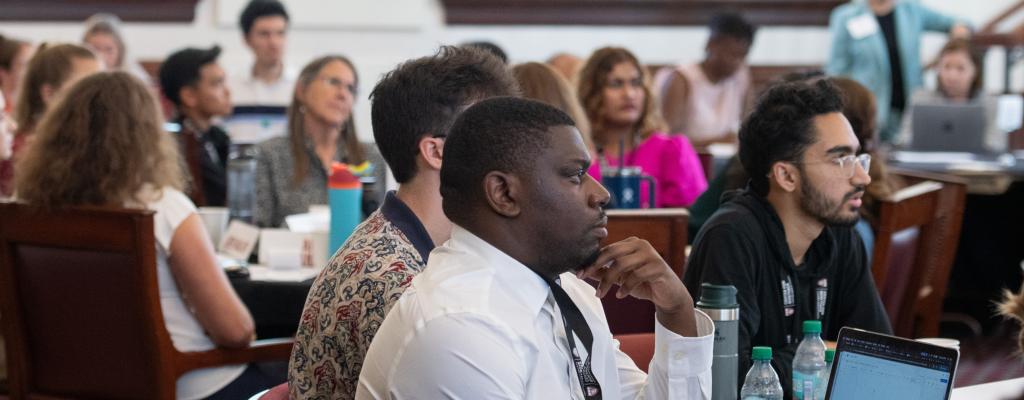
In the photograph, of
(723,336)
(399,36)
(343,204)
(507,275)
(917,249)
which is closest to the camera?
(507,275)

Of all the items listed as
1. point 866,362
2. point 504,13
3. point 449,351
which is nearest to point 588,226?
point 449,351

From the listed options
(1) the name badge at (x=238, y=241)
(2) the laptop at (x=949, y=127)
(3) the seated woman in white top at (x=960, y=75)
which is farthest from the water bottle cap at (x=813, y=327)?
(3) the seated woman in white top at (x=960, y=75)

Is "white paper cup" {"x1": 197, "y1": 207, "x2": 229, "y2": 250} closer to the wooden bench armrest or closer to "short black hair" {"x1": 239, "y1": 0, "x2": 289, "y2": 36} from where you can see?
the wooden bench armrest

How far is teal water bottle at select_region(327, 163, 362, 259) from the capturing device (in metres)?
3.34

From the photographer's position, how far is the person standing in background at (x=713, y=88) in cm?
724

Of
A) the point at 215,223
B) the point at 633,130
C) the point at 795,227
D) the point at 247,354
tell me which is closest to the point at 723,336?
the point at 795,227

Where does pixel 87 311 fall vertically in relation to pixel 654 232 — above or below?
below

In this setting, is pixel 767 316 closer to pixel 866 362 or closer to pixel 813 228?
pixel 813 228

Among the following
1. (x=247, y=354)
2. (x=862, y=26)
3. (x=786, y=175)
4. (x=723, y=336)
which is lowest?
(x=247, y=354)

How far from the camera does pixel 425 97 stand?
2006 mm

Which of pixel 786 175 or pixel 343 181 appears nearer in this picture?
pixel 786 175

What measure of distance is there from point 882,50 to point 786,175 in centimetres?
627

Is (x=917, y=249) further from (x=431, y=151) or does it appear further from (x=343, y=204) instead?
(x=431, y=151)

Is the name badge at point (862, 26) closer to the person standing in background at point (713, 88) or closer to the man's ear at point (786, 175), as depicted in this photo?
the person standing in background at point (713, 88)
